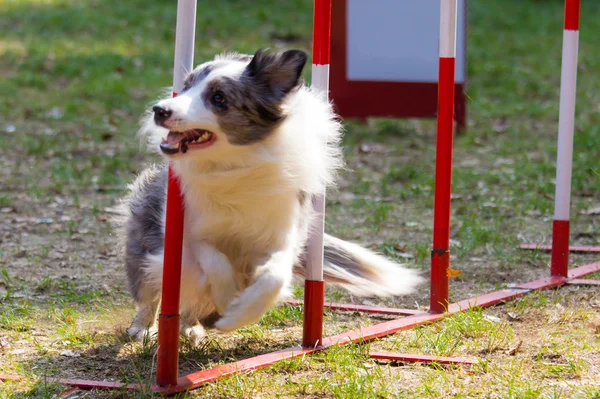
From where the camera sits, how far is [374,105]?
880 cm

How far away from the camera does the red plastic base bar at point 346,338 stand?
9.74 feet

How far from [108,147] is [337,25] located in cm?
273

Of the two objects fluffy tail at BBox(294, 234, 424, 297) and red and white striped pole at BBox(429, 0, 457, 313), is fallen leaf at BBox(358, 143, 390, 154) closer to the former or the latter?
fluffy tail at BBox(294, 234, 424, 297)

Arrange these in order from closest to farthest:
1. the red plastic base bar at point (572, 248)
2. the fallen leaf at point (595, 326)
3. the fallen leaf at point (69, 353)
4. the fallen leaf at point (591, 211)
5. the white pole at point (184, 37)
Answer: the white pole at point (184, 37) → the fallen leaf at point (69, 353) → the fallen leaf at point (595, 326) → the red plastic base bar at point (572, 248) → the fallen leaf at point (591, 211)

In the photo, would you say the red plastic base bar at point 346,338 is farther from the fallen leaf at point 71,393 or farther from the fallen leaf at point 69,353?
the fallen leaf at point 69,353

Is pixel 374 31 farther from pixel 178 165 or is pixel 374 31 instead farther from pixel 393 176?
pixel 178 165

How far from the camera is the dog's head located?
309 centimetres

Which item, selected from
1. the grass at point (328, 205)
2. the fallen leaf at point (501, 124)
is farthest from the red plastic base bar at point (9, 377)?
the fallen leaf at point (501, 124)

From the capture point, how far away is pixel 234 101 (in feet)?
10.6

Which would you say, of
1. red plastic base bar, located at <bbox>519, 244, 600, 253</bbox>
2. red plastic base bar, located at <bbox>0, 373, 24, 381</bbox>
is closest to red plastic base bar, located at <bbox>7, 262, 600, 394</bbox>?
red plastic base bar, located at <bbox>0, 373, 24, 381</bbox>

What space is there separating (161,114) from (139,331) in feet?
4.00

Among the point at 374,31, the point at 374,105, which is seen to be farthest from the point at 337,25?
the point at 374,105

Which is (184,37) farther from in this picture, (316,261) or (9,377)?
(9,377)

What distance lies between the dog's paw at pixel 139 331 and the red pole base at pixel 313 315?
0.71m
